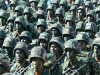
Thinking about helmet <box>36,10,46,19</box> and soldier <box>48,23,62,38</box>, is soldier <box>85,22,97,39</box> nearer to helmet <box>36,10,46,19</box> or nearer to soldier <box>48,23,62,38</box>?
soldier <box>48,23,62,38</box>

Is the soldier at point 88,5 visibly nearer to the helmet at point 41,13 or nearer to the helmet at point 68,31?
the helmet at point 41,13

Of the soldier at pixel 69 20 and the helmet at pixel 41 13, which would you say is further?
the helmet at pixel 41 13

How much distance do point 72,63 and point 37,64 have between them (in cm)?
157

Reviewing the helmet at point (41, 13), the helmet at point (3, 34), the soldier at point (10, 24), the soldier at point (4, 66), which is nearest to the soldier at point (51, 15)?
the helmet at point (41, 13)

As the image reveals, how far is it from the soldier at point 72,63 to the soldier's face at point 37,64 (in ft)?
4.22

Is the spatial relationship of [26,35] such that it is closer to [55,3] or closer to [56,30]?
[56,30]

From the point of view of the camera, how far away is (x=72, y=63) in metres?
8.90

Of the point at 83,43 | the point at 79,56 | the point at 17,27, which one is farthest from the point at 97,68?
the point at 17,27

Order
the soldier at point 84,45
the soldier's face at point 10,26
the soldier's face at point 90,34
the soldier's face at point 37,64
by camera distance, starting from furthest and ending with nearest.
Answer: the soldier's face at point 10,26, the soldier's face at point 90,34, the soldier at point 84,45, the soldier's face at point 37,64

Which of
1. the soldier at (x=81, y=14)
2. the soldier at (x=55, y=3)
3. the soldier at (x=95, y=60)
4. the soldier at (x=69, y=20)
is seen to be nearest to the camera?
the soldier at (x=95, y=60)

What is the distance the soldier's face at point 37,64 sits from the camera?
7.45 m

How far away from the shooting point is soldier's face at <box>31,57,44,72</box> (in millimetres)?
7453

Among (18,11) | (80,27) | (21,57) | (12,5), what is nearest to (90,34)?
(80,27)

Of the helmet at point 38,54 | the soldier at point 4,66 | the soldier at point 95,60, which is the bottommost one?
the soldier at point 95,60
